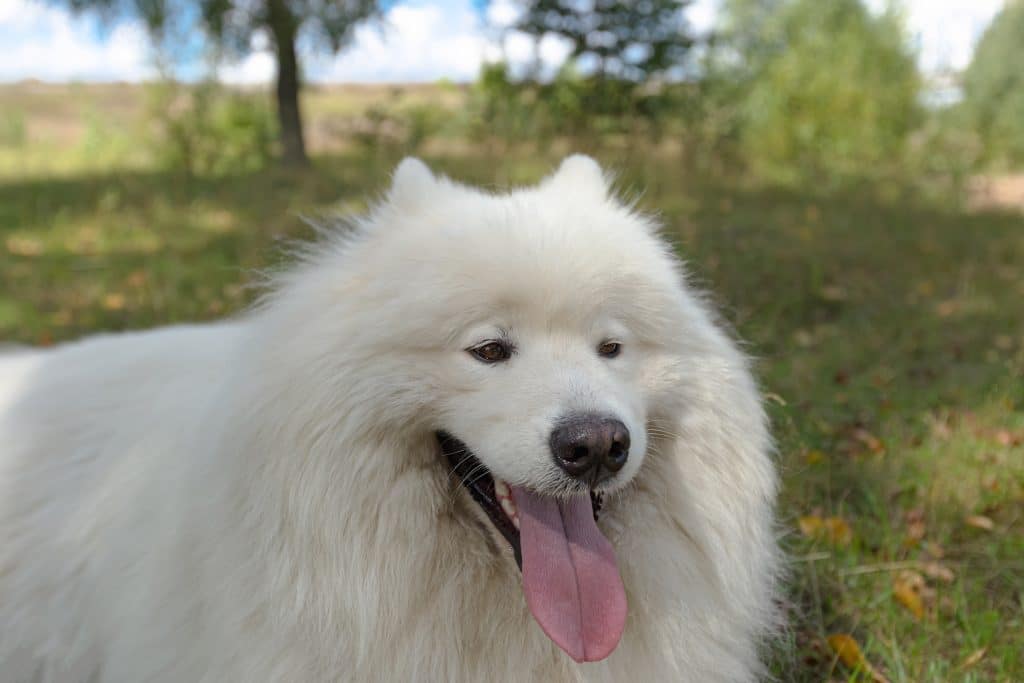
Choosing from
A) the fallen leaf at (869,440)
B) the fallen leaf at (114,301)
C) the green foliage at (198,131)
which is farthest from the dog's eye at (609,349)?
the green foliage at (198,131)

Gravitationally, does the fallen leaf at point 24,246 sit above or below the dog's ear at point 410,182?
below

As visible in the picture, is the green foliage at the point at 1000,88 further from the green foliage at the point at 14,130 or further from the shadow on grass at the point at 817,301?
the green foliage at the point at 14,130

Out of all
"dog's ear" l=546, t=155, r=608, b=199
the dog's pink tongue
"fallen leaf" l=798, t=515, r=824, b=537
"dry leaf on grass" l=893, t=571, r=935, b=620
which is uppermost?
"dog's ear" l=546, t=155, r=608, b=199

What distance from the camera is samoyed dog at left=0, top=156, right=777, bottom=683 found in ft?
7.05

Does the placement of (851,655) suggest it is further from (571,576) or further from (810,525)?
(571,576)

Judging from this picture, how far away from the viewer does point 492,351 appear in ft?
7.34

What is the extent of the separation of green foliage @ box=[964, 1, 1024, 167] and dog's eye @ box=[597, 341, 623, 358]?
63.0 feet

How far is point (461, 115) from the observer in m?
14.6

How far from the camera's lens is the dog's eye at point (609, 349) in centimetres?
233

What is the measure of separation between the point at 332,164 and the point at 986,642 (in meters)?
12.4

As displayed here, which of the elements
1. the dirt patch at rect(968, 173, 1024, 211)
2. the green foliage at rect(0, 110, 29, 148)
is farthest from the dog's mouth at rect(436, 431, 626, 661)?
the green foliage at rect(0, 110, 29, 148)

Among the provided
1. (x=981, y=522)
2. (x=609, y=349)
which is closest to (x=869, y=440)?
(x=981, y=522)

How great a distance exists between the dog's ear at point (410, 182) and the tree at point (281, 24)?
11662 millimetres

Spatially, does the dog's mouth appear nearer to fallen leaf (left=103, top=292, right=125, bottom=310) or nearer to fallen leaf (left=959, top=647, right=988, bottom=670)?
fallen leaf (left=959, top=647, right=988, bottom=670)
